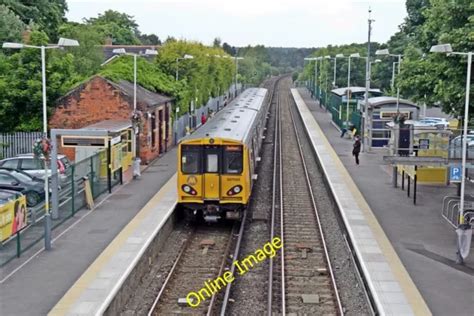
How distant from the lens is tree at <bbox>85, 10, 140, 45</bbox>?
91231mm

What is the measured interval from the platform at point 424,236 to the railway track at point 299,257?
2.00 m

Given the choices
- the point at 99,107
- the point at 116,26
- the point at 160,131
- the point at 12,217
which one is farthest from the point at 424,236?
the point at 116,26

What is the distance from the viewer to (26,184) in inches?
1024

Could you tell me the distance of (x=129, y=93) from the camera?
33625 millimetres

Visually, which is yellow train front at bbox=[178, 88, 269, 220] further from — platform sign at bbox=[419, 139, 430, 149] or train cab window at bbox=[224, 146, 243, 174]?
platform sign at bbox=[419, 139, 430, 149]

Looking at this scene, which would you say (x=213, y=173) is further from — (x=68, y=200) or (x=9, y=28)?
(x=9, y=28)

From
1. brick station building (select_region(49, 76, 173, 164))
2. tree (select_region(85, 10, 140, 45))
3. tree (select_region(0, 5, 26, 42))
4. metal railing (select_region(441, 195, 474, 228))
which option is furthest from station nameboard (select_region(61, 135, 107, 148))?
tree (select_region(85, 10, 140, 45))

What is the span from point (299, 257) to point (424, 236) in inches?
153

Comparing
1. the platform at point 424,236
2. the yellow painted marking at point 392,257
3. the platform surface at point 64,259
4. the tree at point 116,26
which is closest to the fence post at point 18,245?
the platform surface at point 64,259

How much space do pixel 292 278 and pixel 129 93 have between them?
18264 millimetres

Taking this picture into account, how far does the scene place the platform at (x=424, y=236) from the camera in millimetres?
15500

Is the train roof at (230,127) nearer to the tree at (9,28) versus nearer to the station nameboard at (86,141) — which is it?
the station nameboard at (86,141)

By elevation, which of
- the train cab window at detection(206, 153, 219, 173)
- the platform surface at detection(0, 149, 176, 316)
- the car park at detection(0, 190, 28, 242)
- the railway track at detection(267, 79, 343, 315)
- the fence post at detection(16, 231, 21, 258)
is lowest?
the railway track at detection(267, 79, 343, 315)

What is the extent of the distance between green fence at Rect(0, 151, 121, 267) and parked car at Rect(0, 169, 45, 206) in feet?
7.50
